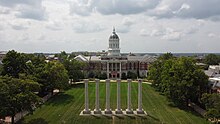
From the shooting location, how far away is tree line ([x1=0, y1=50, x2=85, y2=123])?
139ft

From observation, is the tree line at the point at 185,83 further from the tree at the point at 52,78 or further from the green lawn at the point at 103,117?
the tree at the point at 52,78

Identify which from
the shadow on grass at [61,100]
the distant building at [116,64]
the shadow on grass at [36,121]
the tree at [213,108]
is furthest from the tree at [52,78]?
the distant building at [116,64]

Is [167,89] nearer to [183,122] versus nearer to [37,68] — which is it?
[183,122]

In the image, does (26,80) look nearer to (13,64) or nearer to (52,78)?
(13,64)

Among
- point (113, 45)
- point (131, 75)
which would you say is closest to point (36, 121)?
point (131, 75)

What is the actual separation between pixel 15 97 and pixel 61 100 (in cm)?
2384

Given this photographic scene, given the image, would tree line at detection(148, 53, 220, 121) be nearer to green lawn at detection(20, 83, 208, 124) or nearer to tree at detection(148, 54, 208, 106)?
tree at detection(148, 54, 208, 106)

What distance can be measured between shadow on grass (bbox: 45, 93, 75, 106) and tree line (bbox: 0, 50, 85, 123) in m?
2.26

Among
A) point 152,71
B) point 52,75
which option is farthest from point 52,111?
point 152,71

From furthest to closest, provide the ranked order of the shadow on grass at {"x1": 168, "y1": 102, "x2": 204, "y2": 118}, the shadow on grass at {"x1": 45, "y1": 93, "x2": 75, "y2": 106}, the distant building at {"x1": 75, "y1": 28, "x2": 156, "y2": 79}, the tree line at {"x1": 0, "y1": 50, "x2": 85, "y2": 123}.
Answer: the distant building at {"x1": 75, "y1": 28, "x2": 156, "y2": 79} → the shadow on grass at {"x1": 45, "y1": 93, "x2": 75, "y2": 106} → the shadow on grass at {"x1": 168, "y1": 102, "x2": 204, "y2": 118} → the tree line at {"x1": 0, "y1": 50, "x2": 85, "y2": 123}

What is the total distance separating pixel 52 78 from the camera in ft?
233

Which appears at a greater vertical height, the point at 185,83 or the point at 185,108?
the point at 185,83

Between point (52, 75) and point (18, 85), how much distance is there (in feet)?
87.2

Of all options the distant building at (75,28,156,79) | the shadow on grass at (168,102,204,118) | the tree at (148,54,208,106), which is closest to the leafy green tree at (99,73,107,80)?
the distant building at (75,28,156,79)
